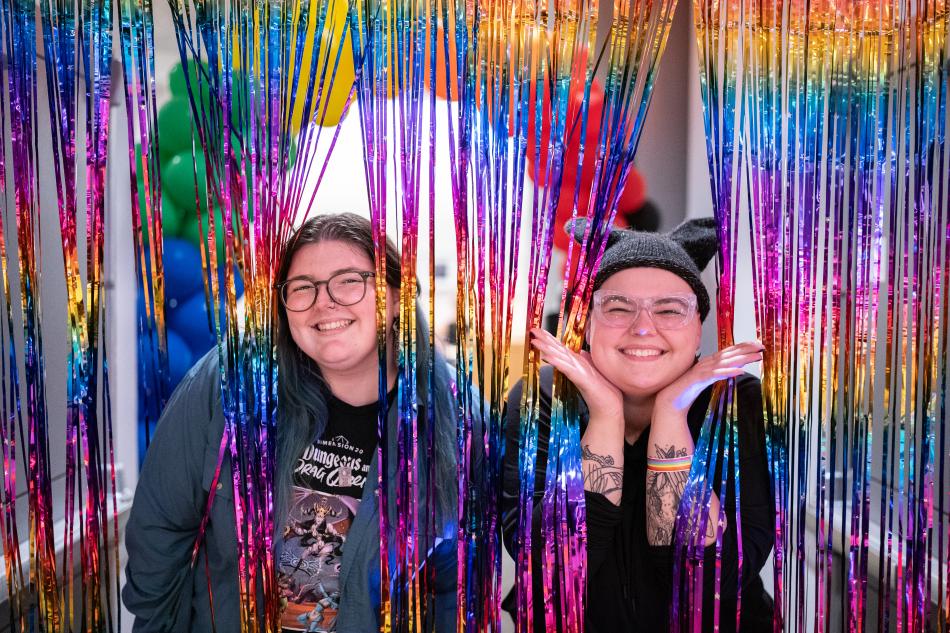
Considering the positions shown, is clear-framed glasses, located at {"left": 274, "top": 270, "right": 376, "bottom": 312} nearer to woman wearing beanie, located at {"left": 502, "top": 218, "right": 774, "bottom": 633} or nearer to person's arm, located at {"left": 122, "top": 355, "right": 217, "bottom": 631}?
person's arm, located at {"left": 122, "top": 355, "right": 217, "bottom": 631}

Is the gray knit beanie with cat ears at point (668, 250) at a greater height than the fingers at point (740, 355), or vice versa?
the gray knit beanie with cat ears at point (668, 250)

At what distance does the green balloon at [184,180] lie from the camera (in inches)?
52.6

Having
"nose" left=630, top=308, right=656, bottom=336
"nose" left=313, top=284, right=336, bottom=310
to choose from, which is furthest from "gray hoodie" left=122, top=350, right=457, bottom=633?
"nose" left=630, top=308, right=656, bottom=336

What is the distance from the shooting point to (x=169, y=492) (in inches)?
53.7

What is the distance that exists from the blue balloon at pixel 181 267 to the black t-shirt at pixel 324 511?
34 cm

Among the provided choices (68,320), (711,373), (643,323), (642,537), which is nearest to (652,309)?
(643,323)

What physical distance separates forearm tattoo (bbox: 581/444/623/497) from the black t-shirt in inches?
15.7

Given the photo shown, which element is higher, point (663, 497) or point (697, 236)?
point (697, 236)

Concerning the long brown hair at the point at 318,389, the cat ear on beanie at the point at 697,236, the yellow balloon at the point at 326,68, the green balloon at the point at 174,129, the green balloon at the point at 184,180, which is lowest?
the long brown hair at the point at 318,389

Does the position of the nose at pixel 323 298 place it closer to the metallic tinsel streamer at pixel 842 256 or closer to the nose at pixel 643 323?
the nose at pixel 643 323

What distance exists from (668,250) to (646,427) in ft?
1.10

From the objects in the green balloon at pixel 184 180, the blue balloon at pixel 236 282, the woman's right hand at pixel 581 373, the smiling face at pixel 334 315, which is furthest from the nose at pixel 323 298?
the woman's right hand at pixel 581 373

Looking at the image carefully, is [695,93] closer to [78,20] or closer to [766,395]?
[766,395]

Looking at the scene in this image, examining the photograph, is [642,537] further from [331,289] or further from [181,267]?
[181,267]
